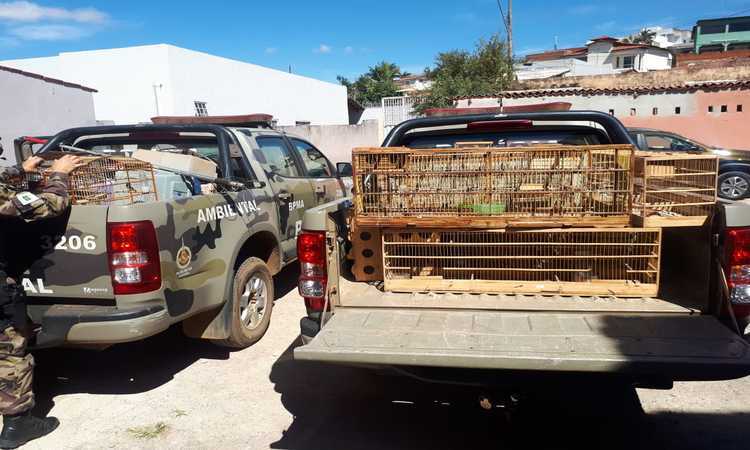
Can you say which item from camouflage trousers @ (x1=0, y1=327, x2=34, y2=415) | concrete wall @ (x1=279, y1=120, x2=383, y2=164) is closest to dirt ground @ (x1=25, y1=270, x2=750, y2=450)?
camouflage trousers @ (x1=0, y1=327, x2=34, y2=415)

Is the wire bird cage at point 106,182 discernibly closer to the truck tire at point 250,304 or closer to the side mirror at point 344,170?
the truck tire at point 250,304

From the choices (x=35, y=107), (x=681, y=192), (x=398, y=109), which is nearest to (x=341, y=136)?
(x=398, y=109)

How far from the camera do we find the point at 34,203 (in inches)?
125

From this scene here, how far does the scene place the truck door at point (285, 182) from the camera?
5.32 metres

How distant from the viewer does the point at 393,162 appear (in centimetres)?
336

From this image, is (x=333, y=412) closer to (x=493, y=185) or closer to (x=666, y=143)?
(x=493, y=185)

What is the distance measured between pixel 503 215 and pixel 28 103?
14873mm

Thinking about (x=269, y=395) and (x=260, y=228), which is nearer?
(x=269, y=395)

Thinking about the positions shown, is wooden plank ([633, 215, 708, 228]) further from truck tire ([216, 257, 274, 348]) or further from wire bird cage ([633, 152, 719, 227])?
truck tire ([216, 257, 274, 348])

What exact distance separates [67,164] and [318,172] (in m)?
3.39

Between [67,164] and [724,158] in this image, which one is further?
[724,158]

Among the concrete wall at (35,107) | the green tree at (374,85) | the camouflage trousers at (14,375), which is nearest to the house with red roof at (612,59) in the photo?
the green tree at (374,85)

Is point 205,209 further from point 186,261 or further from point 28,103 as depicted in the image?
point 28,103

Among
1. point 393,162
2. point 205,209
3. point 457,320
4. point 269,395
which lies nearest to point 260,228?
point 205,209
